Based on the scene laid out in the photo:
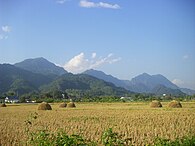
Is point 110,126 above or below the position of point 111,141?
below

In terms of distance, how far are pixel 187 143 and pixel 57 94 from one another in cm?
12342

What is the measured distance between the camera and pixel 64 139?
8.80 m

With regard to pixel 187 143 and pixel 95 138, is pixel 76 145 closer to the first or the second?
pixel 187 143

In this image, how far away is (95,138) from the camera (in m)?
12.5

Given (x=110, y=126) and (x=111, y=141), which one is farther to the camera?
(x=110, y=126)

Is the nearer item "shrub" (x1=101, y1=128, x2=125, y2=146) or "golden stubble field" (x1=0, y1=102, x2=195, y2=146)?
"shrub" (x1=101, y1=128, x2=125, y2=146)

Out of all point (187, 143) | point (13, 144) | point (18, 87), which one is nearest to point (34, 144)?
point (13, 144)

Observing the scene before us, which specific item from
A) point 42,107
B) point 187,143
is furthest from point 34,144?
point 42,107

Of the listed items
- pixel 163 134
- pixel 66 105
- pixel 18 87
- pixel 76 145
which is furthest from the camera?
pixel 18 87

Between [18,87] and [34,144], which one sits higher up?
[18,87]

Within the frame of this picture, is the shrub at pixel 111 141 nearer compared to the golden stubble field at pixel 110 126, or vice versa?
the shrub at pixel 111 141

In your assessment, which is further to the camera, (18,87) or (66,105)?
(18,87)

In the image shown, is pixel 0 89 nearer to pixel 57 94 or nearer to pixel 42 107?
pixel 57 94

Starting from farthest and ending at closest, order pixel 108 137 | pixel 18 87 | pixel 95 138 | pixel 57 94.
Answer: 1. pixel 18 87
2. pixel 57 94
3. pixel 95 138
4. pixel 108 137
